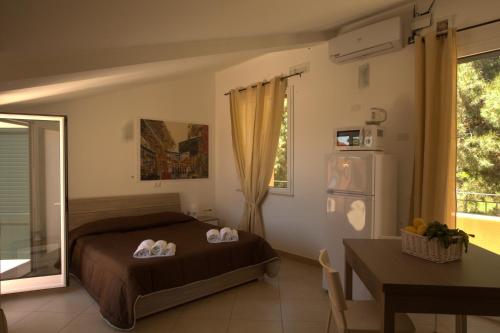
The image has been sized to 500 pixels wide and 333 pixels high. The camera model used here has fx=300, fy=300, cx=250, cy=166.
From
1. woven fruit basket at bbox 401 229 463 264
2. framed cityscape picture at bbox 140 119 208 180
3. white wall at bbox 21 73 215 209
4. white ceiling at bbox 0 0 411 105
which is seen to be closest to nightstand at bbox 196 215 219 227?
white wall at bbox 21 73 215 209

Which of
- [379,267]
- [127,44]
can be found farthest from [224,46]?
[379,267]

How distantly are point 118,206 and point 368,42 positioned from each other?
3.85 m

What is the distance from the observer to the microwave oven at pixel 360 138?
2.93 m

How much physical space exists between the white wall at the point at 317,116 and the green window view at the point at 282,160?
20 cm

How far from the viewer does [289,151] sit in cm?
439

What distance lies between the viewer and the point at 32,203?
3.37 metres

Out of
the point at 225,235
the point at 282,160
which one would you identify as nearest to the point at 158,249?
the point at 225,235

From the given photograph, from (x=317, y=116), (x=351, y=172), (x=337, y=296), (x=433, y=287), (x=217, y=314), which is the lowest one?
(x=217, y=314)

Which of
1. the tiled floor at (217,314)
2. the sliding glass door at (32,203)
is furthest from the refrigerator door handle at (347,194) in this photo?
the sliding glass door at (32,203)

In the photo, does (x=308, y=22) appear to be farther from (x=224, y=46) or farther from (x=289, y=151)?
(x=289, y=151)

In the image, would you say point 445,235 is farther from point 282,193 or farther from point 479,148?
point 282,193

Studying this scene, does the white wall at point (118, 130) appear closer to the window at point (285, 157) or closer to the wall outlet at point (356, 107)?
the window at point (285, 157)

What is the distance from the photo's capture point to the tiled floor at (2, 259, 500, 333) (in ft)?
8.27

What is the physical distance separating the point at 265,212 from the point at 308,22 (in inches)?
107
